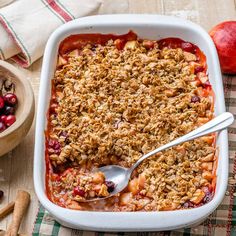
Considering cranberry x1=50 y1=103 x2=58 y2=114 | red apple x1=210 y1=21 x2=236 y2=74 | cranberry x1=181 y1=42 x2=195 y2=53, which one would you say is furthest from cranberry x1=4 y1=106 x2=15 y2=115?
red apple x1=210 y1=21 x2=236 y2=74

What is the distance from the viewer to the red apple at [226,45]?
3.14 m

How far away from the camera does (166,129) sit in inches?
110

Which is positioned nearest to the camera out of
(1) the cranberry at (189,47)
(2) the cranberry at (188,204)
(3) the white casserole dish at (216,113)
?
(3) the white casserole dish at (216,113)

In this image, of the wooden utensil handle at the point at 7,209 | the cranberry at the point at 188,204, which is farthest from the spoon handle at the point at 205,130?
the wooden utensil handle at the point at 7,209

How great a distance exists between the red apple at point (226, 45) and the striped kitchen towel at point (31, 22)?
629 mm

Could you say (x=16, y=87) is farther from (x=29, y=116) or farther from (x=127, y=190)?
(x=127, y=190)

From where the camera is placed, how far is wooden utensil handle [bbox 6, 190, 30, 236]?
2748mm

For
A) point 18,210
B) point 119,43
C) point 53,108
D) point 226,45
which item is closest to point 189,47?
point 226,45

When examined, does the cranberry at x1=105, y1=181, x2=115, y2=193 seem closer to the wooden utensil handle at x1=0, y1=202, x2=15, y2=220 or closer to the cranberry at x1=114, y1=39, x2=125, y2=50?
the wooden utensil handle at x1=0, y1=202, x2=15, y2=220

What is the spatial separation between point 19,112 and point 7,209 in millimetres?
388

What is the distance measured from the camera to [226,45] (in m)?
3.14

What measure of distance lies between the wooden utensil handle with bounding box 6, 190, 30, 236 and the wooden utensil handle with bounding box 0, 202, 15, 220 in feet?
0.11

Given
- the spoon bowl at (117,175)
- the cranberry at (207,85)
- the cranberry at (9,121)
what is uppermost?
the cranberry at (9,121)

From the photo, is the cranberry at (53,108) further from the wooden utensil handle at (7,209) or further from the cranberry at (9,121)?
the wooden utensil handle at (7,209)
